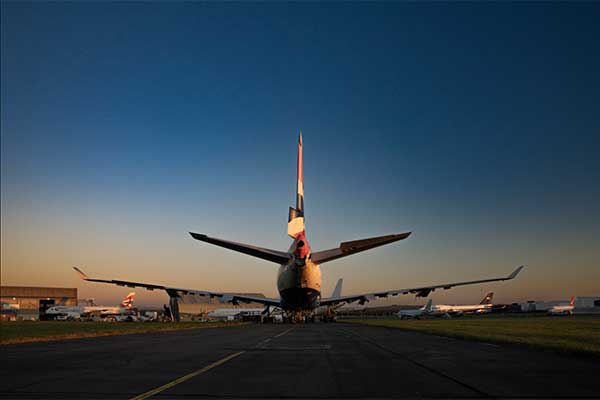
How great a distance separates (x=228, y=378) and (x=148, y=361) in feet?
15.0

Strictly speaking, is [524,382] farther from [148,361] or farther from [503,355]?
[148,361]

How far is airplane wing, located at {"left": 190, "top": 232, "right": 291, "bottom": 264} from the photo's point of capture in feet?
92.5

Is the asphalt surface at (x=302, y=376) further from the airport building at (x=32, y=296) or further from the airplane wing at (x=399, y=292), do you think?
the airport building at (x=32, y=296)

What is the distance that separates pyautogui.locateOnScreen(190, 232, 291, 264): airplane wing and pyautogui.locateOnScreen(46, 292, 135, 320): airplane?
258ft

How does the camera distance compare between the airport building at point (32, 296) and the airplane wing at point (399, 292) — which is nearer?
the airplane wing at point (399, 292)

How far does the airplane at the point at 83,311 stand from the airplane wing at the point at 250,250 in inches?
3102

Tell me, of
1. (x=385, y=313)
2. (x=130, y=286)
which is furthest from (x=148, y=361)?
(x=385, y=313)

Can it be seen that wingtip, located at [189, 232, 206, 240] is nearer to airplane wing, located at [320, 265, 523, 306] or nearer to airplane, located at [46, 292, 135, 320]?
airplane wing, located at [320, 265, 523, 306]

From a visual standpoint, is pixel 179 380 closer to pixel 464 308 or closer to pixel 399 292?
pixel 399 292

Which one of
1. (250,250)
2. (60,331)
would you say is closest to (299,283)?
(250,250)

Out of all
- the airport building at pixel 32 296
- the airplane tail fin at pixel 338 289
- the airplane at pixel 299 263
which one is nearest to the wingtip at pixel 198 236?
the airplane at pixel 299 263

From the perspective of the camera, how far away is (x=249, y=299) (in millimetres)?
62312

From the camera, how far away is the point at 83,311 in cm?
11281

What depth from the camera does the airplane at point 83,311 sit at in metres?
106
